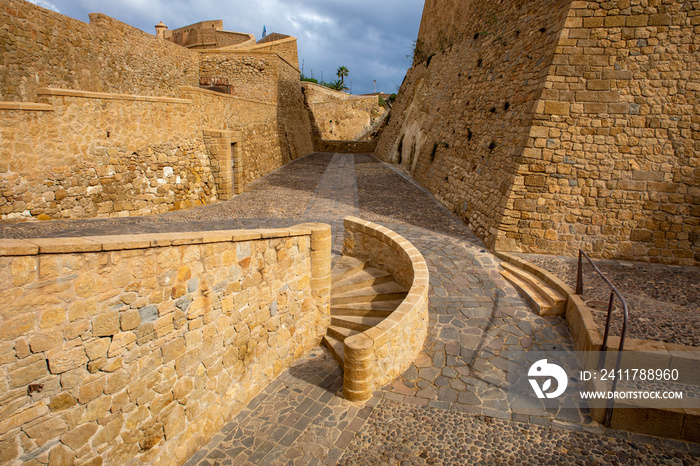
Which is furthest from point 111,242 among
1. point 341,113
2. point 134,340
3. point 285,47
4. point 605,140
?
point 341,113

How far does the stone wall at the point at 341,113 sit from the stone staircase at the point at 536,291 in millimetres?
28565

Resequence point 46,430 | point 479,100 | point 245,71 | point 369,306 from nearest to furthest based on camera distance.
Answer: point 46,430
point 369,306
point 479,100
point 245,71

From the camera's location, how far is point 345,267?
8.45 metres

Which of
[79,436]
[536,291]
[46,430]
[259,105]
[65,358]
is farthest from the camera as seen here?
[259,105]

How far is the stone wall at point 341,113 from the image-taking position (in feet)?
118

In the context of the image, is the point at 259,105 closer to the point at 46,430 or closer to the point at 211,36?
the point at 211,36

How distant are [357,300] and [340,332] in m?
0.89

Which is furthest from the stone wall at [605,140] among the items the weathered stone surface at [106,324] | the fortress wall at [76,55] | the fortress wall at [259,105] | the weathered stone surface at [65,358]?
the fortress wall at [76,55]

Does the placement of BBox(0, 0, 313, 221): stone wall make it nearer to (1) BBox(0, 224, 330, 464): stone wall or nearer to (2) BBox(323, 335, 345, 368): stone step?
(1) BBox(0, 224, 330, 464): stone wall

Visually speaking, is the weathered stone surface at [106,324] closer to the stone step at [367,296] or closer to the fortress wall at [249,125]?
the stone step at [367,296]

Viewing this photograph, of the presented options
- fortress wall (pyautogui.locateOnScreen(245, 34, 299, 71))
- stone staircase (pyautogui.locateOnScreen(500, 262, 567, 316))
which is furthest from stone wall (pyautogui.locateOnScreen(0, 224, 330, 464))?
fortress wall (pyautogui.locateOnScreen(245, 34, 299, 71))

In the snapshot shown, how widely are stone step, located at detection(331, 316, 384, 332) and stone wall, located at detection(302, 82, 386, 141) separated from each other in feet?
96.2

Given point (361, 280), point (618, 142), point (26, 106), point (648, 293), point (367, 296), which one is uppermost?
point (26, 106)

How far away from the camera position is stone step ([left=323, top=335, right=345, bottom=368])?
6332 millimetres
